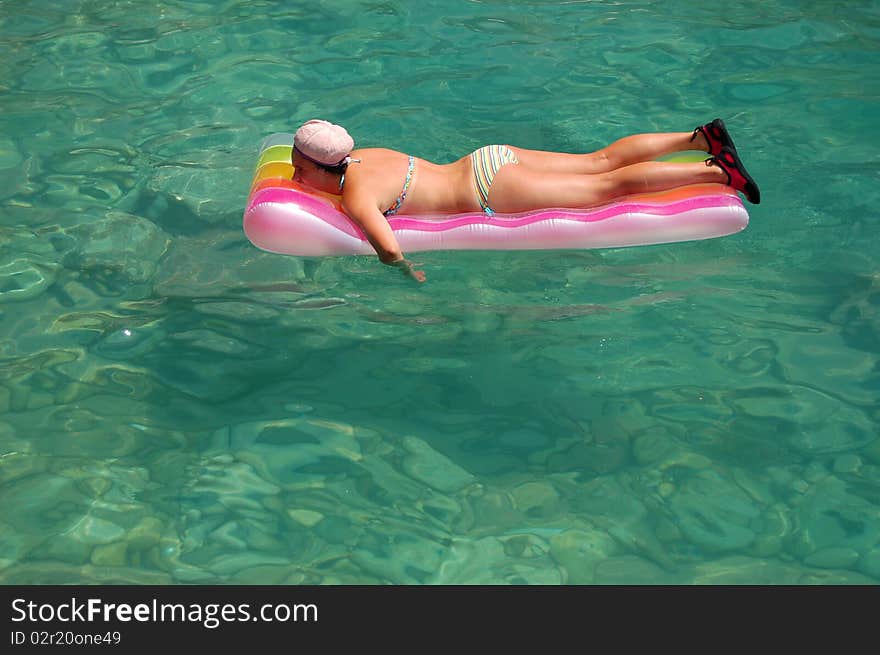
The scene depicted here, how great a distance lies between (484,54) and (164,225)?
8.96ft

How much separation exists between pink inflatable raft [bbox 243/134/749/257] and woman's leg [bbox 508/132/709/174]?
0.85ft

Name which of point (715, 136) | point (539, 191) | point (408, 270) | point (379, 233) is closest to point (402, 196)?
point (379, 233)

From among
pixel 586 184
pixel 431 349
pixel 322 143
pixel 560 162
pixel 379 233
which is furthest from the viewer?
pixel 560 162

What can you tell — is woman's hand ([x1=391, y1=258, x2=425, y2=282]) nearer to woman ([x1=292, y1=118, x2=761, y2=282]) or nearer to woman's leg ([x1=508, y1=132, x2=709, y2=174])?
woman ([x1=292, y1=118, x2=761, y2=282])

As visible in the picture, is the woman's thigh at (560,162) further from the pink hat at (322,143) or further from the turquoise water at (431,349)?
the pink hat at (322,143)

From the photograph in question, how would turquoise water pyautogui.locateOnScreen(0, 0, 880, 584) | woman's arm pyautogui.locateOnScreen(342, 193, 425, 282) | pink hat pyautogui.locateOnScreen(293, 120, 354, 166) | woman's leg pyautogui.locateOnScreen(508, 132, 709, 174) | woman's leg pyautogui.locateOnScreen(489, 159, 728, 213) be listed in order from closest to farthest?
turquoise water pyautogui.locateOnScreen(0, 0, 880, 584) < woman's arm pyautogui.locateOnScreen(342, 193, 425, 282) < pink hat pyautogui.locateOnScreen(293, 120, 354, 166) < woman's leg pyautogui.locateOnScreen(489, 159, 728, 213) < woman's leg pyautogui.locateOnScreen(508, 132, 709, 174)

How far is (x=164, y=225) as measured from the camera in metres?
5.39

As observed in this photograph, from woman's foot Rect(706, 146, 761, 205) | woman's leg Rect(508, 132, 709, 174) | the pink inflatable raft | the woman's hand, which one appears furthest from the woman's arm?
woman's foot Rect(706, 146, 761, 205)

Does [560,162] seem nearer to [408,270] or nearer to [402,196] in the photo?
[402,196]

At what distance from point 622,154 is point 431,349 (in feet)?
4.71

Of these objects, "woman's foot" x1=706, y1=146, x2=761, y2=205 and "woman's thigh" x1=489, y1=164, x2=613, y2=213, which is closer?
"woman's foot" x1=706, y1=146, x2=761, y2=205

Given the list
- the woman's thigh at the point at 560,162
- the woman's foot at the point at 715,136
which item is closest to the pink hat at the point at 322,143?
the woman's thigh at the point at 560,162

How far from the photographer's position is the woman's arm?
14.9ft

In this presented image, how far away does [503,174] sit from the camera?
4.86 metres
